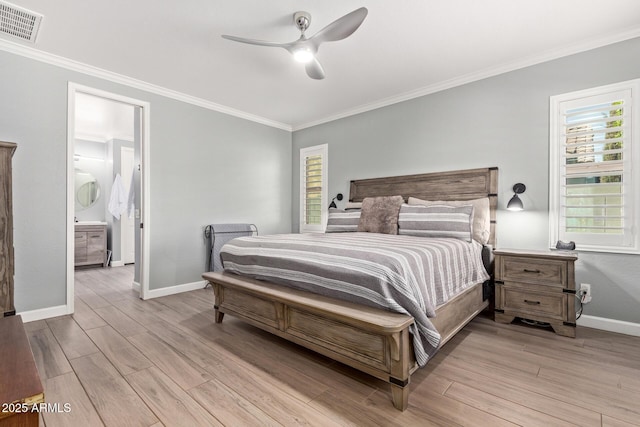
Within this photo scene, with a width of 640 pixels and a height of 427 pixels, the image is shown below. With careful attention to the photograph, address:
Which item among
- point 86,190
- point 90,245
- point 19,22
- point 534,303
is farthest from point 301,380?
point 86,190

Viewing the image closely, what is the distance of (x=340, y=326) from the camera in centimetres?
186

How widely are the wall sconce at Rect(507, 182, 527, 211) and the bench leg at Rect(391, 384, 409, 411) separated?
89.9 inches

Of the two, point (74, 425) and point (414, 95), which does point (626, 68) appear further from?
point (74, 425)

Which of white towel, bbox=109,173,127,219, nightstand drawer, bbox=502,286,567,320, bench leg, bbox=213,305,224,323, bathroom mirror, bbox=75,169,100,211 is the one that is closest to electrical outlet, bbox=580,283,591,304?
nightstand drawer, bbox=502,286,567,320

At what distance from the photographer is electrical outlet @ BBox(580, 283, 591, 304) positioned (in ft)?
9.04

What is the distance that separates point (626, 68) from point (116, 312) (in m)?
5.49

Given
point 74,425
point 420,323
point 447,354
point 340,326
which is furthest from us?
point 447,354

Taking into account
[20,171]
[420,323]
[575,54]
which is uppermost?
[575,54]

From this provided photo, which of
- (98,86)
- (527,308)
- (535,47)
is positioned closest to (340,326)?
(527,308)

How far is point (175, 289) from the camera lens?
3967 millimetres

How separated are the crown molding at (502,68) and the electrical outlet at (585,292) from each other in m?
2.24

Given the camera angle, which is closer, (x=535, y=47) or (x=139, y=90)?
(x=535, y=47)

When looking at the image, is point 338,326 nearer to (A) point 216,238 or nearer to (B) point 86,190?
(A) point 216,238

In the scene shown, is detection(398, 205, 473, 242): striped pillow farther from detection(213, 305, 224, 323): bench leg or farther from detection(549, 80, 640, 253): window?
detection(213, 305, 224, 323): bench leg
